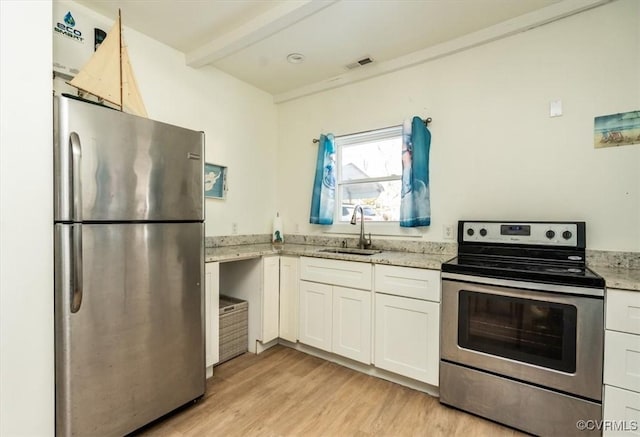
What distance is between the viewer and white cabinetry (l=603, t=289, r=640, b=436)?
146 cm

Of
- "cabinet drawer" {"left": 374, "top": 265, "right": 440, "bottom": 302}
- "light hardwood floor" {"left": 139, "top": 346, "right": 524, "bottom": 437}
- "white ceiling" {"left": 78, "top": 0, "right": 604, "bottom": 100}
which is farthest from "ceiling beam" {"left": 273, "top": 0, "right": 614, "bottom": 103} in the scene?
"light hardwood floor" {"left": 139, "top": 346, "right": 524, "bottom": 437}

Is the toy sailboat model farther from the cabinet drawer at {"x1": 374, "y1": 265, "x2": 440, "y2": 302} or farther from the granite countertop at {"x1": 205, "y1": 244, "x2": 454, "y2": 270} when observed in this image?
the cabinet drawer at {"x1": 374, "y1": 265, "x2": 440, "y2": 302}

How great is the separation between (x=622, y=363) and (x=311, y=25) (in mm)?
2750

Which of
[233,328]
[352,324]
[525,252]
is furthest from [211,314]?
[525,252]

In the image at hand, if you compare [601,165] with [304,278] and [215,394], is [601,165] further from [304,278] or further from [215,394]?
[215,394]

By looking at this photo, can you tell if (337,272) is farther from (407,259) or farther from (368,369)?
(368,369)

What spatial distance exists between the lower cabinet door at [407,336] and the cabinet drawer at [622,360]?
2.71ft

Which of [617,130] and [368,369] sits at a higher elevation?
[617,130]

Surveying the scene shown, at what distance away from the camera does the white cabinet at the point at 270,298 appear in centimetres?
271

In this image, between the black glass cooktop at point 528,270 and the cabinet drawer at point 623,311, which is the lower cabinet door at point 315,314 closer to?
the black glass cooktop at point 528,270

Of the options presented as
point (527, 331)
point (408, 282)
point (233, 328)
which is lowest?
point (233, 328)

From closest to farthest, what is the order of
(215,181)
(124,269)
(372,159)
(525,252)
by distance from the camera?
1. (124,269)
2. (525,252)
3. (215,181)
4. (372,159)

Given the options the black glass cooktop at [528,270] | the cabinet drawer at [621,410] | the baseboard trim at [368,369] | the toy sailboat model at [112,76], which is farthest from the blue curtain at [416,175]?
the toy sailboat model at [112,76]

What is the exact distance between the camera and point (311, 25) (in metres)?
2.25
